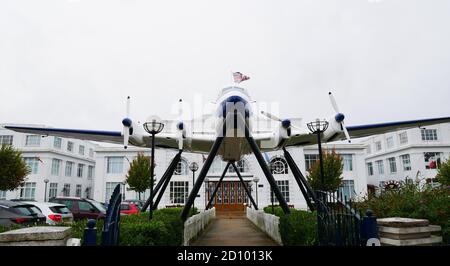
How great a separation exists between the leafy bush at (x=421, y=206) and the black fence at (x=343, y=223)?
156 centimetres

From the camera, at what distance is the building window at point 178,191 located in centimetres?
3212

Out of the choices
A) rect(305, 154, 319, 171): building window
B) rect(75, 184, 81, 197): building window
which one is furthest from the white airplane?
rect(75, 184, 81, 197): building window

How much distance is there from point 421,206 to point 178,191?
28.8 m

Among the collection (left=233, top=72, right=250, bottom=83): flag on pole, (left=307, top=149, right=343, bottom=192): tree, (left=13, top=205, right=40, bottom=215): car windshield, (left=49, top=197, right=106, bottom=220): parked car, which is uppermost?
(left=233, top=72, right=250, bottom=83): flag on pole

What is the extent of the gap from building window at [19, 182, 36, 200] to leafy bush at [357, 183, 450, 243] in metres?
40.9

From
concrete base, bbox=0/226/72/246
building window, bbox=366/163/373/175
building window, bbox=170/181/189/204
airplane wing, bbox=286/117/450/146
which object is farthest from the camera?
building window, bbox=366/163/373/175

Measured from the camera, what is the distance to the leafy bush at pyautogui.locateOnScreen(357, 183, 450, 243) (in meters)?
5.16

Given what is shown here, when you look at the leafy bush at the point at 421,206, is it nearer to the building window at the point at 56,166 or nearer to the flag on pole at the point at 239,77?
the flag on pole at the point at 239,77

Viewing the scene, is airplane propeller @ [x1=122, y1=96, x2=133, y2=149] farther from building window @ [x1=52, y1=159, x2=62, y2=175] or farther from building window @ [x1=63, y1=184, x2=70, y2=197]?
building window @ [x1=63, y1=184, x2=70, y2=197]

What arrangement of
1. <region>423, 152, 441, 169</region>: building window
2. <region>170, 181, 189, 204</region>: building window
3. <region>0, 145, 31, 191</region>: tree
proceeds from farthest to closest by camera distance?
1. <region>423, 152, 441, 169</region>: building window
2. <region>170, 181, 189, 204</region>: building window
3. <region>0, 145, 31, 191</region>: tree

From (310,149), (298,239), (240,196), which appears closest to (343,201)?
(298,239)

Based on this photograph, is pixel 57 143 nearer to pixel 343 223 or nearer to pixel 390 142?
pixel 343 223

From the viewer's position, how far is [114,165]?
35.7 metres

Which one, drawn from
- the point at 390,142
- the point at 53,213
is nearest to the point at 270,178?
the point at 53,213
